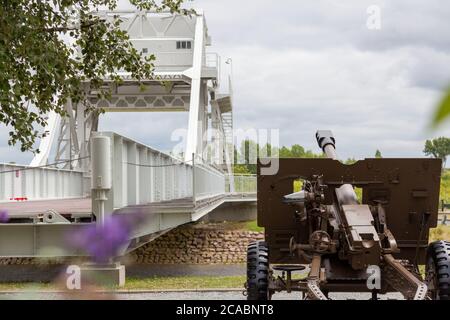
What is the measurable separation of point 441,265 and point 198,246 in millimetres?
29307

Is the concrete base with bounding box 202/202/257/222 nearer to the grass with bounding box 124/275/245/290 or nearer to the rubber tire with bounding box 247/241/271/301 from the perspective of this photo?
the grass with bounding box 124/275/245/290

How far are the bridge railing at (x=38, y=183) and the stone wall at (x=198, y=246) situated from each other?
4.71 m

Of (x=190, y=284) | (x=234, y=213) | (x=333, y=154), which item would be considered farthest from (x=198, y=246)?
(x=333, y=154)

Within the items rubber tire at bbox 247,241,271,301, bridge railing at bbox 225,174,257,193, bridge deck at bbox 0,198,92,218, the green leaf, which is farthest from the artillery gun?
bridge railing at bbox 225,174,257,193

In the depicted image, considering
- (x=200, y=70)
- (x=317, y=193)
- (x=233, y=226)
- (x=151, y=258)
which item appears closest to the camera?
(x=317, y=193)

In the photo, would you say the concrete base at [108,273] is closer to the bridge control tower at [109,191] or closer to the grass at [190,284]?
the bridge control tower at [109,191]

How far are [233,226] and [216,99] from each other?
19.0m

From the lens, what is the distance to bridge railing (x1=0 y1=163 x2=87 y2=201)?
1997 cm

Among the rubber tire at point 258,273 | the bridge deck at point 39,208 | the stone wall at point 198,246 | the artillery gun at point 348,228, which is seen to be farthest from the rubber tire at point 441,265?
the stone wall at point 198,246

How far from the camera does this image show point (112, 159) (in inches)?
471

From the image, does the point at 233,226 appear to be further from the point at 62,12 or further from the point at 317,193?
the point at 317,193

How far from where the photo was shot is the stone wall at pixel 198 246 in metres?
34.2

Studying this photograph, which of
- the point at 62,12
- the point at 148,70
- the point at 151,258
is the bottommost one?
the point at 151,258
